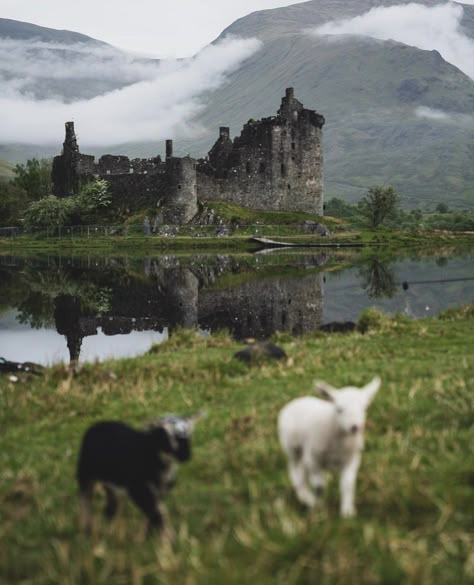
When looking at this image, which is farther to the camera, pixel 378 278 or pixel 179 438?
pixel 378 278

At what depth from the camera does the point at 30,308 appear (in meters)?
32.8

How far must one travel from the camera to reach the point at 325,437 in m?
6.83

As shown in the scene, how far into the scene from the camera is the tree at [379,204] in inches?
3334

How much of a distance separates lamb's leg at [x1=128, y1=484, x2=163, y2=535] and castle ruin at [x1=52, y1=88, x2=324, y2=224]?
76.7 m

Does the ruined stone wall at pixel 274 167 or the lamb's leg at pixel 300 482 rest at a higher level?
the ruined stone wall at pixel 274 167

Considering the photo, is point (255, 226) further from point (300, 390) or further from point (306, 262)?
point (300, 390)

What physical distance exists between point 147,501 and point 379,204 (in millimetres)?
81869

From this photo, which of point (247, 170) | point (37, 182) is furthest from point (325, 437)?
point (37, 182)

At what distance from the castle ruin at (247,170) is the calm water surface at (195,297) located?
2785cm

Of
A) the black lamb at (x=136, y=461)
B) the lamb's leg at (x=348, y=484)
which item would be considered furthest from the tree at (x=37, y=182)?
the lamb's leg at (x=348, y=484)

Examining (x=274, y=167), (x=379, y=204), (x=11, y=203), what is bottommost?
(x=379, y=204)

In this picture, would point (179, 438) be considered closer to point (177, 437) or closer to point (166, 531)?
point (177, 437)

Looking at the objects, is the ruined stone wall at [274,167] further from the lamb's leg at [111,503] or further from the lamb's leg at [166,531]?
the lamb's leg at [166,531]

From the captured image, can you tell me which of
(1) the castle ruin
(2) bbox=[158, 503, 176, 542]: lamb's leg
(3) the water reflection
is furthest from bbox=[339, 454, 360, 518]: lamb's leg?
(1) the castle ruin
